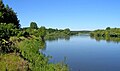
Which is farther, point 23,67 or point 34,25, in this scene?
point 34,25

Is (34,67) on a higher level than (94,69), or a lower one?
higher

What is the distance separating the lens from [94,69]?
3741 centimetres

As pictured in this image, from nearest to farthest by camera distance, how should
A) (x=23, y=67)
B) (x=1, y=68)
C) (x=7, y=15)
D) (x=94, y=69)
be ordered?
(x=1, y=68) < (x=23, y=67) < (x=94, y=69) < (x=7, y=15)

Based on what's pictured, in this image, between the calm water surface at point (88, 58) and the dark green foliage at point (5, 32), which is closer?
the calm water surface at point (88, 58)

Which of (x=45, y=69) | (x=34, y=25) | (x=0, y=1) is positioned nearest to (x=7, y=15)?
(x=0, y=1)

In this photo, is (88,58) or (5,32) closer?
(5,32)

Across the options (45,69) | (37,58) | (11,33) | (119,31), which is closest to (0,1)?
(11,33)

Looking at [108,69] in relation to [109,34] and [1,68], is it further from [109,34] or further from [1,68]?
[109,34]

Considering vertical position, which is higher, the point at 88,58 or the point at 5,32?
the point at 5,32

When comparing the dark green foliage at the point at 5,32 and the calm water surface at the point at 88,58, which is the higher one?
the dark green foliage at the point at 5,32

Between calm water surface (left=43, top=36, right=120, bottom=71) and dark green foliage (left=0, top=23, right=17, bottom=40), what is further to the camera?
dark green foliage (left=0, top=23, right=17, bottom=40)

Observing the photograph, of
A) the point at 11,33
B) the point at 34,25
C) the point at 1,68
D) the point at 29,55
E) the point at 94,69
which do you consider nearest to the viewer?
the point at 1,68

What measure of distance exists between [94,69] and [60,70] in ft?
49.9

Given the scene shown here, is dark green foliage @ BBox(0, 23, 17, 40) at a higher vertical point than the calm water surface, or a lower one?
higher
